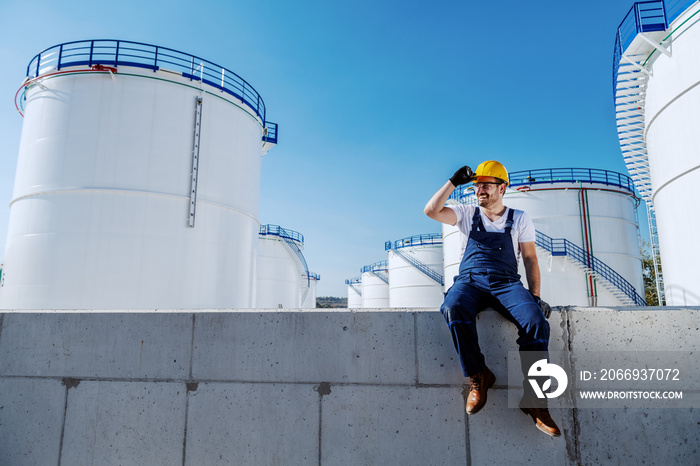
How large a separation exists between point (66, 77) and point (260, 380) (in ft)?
35.1

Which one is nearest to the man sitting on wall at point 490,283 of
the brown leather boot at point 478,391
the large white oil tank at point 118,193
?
the brown leather boot at point 478,391

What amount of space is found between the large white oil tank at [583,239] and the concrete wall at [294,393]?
53.5 feet

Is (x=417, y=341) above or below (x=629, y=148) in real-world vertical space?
below

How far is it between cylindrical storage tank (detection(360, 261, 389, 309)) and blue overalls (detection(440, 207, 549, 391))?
138 feet

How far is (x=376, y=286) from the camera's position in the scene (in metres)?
46.5

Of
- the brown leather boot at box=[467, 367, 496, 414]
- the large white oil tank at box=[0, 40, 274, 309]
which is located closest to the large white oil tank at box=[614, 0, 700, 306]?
the brown leather boot at box=[467, 367, 496, 414]

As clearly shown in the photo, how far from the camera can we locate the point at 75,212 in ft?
31.9

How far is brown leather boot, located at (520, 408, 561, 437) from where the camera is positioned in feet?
9.30

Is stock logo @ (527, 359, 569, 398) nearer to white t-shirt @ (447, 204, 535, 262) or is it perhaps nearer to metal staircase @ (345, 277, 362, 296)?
A: white t-shirt @ (447, 204, 535, 262)

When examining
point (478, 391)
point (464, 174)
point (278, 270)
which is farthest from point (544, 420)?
point (278, 270)

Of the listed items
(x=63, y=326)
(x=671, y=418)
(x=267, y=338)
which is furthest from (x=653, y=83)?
(x=63, y=326)

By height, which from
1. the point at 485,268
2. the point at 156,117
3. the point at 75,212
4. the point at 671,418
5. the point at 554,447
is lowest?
the point at 554,447

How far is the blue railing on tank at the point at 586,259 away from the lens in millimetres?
18016

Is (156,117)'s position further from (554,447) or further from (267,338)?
(554,447)
